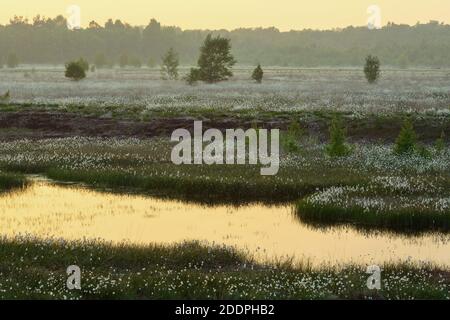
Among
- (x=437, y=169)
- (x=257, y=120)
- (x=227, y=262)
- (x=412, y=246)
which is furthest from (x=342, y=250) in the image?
(x=257, y=120)

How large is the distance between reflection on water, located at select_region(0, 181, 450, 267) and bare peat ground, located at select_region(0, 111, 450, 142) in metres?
17.1

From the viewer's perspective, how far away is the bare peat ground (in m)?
35.9

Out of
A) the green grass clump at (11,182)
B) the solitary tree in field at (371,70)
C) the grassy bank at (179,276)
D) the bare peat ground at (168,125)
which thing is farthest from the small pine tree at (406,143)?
the solitary tree in field at (371,70)

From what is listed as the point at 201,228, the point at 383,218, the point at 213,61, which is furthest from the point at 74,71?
the point at 383,218

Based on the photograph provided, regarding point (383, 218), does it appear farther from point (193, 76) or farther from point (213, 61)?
point (213, 61)

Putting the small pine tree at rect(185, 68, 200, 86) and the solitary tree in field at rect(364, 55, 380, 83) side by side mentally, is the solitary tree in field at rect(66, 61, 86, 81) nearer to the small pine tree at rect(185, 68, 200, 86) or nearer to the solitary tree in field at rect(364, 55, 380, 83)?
the small pine tree at rect(185, 68, 200, 86)

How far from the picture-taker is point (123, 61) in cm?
16738

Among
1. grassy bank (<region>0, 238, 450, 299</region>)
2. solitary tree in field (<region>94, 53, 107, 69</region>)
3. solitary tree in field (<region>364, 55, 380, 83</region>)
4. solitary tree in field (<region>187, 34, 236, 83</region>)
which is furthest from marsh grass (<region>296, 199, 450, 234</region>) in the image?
solitary tree in field (<region>94, 53, 107, 69</region>)

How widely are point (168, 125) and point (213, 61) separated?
1608 inches

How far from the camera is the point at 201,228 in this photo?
58.2ft

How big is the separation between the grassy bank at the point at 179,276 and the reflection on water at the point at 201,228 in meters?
1.09

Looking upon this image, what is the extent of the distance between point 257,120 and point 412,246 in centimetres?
2431

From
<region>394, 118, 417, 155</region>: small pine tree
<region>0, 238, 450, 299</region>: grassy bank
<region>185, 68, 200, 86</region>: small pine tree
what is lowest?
<region>0, 238, 450, 299</region>: grassy bank

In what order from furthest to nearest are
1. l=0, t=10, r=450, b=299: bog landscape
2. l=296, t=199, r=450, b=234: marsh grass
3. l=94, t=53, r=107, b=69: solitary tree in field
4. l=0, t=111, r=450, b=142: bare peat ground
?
l=94, t=53, r=107, b=69: solitary tree in field
l=0, t=111, r=450, b=142: bare peat ground
l=296, t=199, r=450, b=234: marsh grass
l=0, t=10, r=450, b=299: bog landscape
